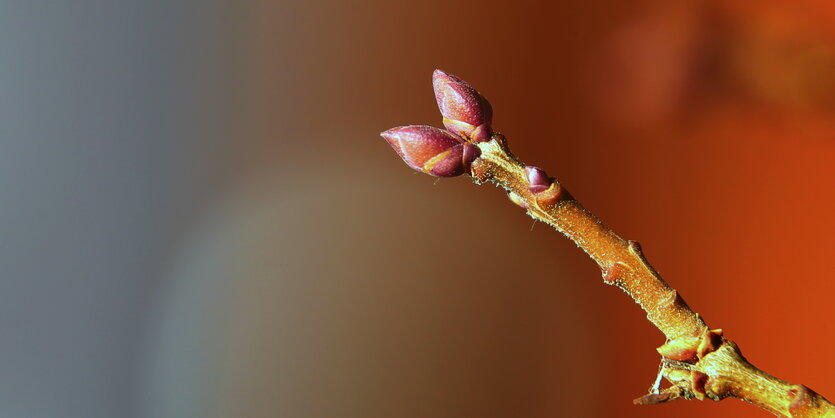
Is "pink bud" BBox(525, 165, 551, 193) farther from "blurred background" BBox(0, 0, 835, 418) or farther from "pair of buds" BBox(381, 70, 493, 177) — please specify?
"blurred background" BBox(0, 0, 835, 418)

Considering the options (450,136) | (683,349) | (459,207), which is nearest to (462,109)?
(450,136)

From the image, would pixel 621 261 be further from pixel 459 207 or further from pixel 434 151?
pixel 459 207

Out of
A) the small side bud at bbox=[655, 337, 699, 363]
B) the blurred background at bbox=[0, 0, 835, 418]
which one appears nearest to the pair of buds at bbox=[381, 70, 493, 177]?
the small side bud at bbox=[655, 337, 699, 363]

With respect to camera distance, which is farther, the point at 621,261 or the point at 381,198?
the point at 381,198

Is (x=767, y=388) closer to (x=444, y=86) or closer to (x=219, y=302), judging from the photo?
(x=444, y=86)

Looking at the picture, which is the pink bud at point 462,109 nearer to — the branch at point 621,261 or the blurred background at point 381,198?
the branch at point 621,261

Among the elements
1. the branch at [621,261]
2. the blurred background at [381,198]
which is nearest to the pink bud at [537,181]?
the branch at [621,261]

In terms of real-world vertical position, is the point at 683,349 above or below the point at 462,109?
below

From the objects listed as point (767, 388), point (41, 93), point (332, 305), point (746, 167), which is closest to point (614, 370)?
point (746, 167)
